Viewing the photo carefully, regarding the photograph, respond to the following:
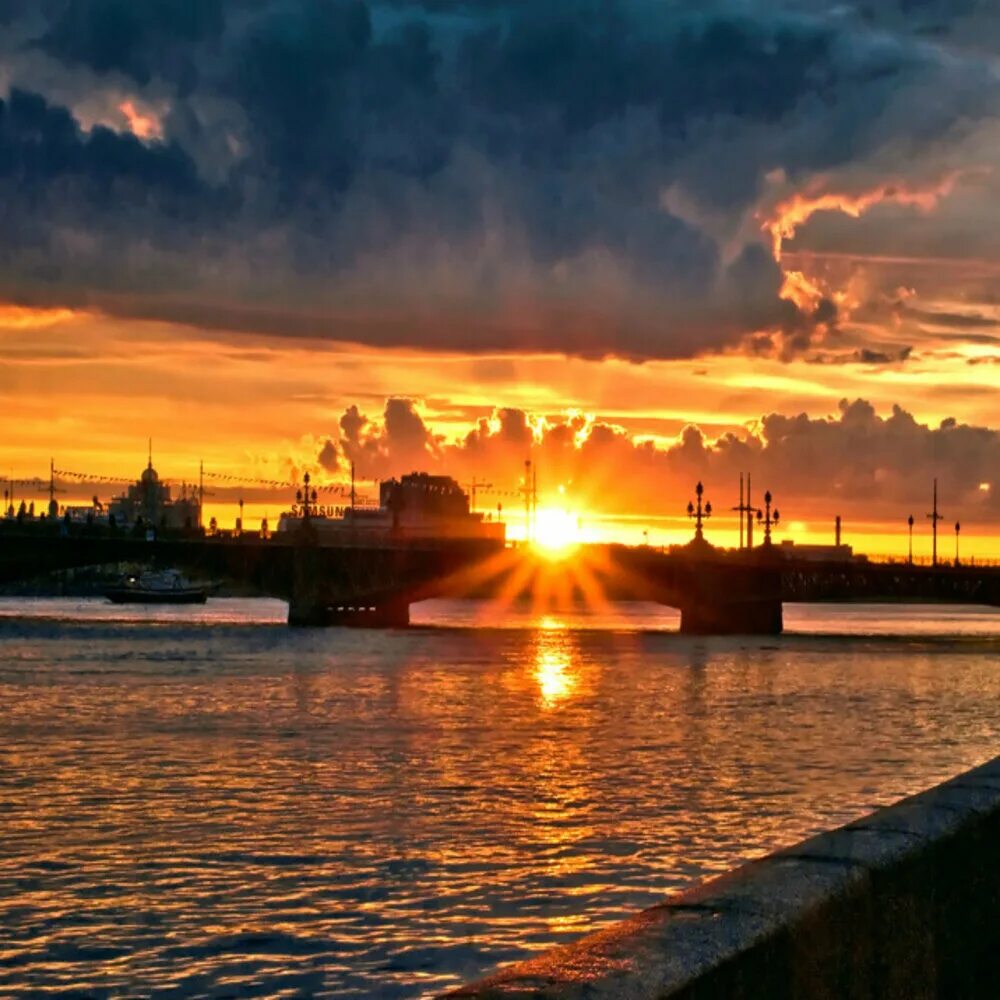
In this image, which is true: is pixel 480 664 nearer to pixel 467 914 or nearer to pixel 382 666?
pixel 382 666

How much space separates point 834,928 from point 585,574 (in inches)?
5314

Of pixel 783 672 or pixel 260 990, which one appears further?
pixel 783 672

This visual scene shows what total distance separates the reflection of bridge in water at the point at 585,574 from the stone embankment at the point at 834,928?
12745 centimetres

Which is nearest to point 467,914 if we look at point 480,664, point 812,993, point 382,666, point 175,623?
point 812,993

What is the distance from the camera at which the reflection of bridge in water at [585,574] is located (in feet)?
456

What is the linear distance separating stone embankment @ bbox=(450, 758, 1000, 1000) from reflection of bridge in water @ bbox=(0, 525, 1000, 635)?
418ft

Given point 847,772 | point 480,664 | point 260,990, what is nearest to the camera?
point 260,990

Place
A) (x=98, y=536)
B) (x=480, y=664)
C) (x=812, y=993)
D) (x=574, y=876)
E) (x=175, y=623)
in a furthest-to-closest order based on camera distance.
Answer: (x=175, y=623), (x=98, y=536), (x=480, y=664), (x=574, y=876), (x=812, y=993)

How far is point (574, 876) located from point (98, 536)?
12514 cm

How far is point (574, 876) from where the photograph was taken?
26531 millimetres

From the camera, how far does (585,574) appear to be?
142375 mm

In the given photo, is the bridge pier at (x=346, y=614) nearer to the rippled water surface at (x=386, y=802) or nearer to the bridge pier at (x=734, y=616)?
the bridge pier at (x=734, y=616)

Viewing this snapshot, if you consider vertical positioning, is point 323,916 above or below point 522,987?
below

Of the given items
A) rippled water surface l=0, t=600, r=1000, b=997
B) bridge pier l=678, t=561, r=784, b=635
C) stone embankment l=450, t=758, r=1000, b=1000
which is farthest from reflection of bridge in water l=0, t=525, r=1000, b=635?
stone embankment l=450, t=758, r=1000, b=1000
